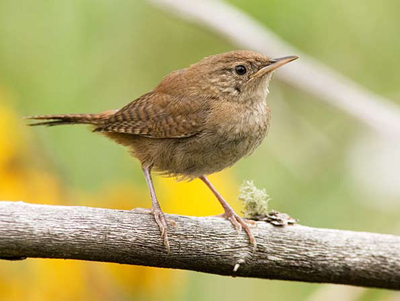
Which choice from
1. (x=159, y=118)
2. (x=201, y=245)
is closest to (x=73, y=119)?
(x=159, y=118)

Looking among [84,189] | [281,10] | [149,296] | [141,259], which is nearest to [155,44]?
[281,10]

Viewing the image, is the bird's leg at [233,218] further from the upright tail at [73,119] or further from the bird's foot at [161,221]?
the upright tail at [73,119]

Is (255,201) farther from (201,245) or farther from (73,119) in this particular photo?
(73,119)

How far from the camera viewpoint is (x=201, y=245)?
3121 millimetres

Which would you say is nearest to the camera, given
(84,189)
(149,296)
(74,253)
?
(74,253)

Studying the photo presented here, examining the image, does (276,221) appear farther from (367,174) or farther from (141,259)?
(367,174)

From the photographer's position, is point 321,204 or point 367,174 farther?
point 367,174

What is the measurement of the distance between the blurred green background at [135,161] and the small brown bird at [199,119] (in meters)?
0.27

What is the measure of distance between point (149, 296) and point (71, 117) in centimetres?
96

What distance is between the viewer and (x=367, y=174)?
4961 mm

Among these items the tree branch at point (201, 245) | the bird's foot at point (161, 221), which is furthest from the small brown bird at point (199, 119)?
the tree branch at point (201, 245)

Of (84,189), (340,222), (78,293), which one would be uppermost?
(340,222)

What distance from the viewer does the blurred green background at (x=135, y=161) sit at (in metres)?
3.60

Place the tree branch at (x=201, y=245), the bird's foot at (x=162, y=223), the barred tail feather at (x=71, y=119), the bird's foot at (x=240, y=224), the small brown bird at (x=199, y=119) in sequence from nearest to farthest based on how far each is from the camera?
the tree branch at (x=201, y=245)
the bird's foot at (x=162, y=223)
the bird's foot at (x=240, y=224)
the small brown bird at (x=199, y=119)
the barred tail feather at (x=71, y=119)
